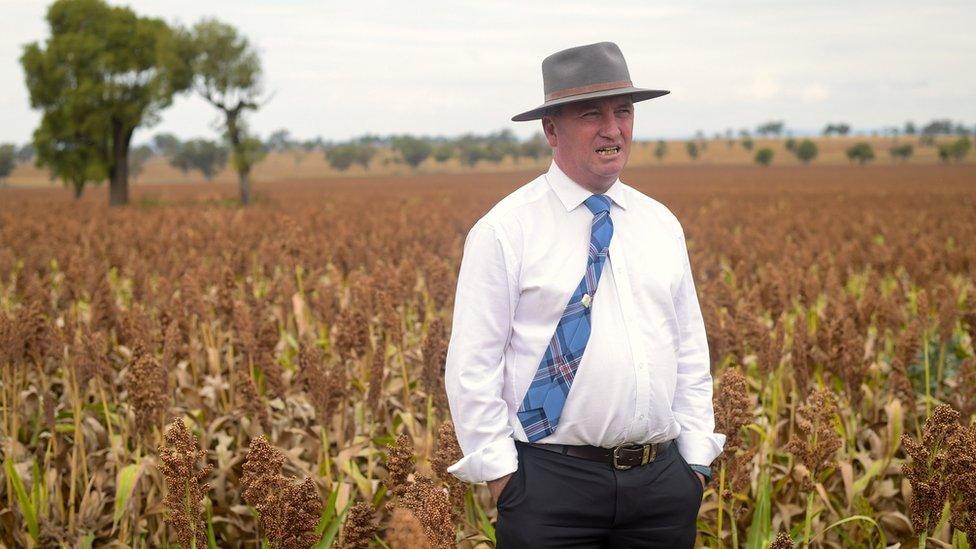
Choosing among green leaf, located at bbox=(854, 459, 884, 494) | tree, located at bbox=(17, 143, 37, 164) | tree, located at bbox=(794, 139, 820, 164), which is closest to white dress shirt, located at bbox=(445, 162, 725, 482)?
green leaf, located at bbox=(854, 459, 884, 494)

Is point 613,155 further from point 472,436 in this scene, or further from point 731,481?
point 731,481

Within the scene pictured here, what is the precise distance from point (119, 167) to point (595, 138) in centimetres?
4141

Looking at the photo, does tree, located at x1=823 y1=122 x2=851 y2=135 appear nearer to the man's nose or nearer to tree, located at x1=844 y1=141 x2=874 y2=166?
tree, located at x1=844 y1=141 x2=874 y2=166

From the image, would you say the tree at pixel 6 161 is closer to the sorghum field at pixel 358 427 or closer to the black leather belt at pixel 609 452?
the sorghum field at pixel 358 427

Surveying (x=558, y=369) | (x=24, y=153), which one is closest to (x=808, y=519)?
(x=558, y=369)

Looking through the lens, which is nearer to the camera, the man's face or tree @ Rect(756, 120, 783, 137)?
the man's face

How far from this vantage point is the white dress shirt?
2447mm

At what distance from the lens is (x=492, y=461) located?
2.40m

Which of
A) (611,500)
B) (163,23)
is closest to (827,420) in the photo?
(611,500)

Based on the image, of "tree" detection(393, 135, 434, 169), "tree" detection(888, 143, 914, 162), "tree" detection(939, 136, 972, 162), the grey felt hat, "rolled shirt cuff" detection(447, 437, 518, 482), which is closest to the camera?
"rolled shirt cuff" detection(447, 437, 518, 482)

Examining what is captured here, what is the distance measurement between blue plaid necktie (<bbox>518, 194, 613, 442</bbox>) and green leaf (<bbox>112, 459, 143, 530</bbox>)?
2.41 metres

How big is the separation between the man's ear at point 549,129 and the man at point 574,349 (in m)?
0.01

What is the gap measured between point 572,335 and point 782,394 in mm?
3101

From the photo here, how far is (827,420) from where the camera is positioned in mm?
3051
